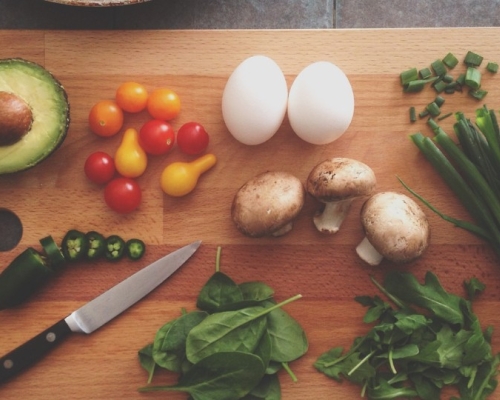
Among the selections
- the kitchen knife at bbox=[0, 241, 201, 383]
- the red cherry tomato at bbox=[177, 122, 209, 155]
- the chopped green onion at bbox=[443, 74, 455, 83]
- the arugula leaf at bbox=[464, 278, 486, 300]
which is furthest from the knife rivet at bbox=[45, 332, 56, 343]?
the chopped green onion at bbox=[443, 74, 455, 83]

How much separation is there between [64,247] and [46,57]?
398mm

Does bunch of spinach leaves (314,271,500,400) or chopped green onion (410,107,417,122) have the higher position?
chopped green onion (410,107,417,122)

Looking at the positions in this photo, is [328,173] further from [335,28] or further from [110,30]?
[110,30]

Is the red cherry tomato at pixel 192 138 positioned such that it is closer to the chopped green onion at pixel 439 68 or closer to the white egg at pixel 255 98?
the white egg at pixel 255 98

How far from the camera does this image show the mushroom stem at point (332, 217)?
1.29 m

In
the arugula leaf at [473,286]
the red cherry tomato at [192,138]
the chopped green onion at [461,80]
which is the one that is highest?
the chopped green onion at [461,80]

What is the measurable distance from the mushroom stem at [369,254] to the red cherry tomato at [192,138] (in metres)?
0.39

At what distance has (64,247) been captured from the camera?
4.26ft

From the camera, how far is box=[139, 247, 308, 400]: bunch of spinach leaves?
1228 mm

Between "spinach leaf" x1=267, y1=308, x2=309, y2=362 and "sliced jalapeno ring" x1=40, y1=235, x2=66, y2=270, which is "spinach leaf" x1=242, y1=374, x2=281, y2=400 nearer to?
"spinach leaf" x1=267, y1=308, x2=309, y2=362

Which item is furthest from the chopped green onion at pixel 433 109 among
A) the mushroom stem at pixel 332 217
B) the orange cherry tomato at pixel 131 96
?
the orange cherry tomato at pixel 131 96

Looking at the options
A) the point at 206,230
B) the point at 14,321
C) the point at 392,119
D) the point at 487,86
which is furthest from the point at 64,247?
the point at 487,86

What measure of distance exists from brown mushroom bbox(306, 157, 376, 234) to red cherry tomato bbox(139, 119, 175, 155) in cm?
30

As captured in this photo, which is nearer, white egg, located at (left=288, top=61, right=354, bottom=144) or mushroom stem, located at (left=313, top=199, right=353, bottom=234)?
white egg, located at (left=288, top=61, right=354, bottom=144)
